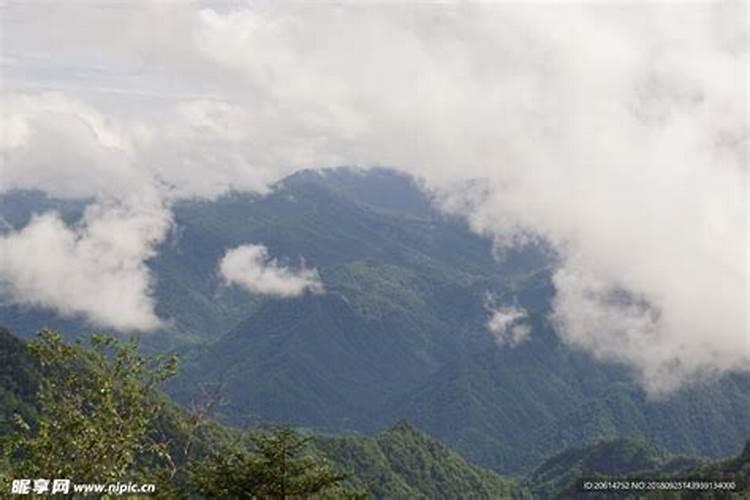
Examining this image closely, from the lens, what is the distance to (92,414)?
46.2m

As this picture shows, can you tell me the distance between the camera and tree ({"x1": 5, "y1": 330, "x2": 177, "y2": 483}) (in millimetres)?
44406

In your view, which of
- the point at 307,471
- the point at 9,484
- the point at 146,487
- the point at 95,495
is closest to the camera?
the point at 9,484

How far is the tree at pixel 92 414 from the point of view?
44.4 m

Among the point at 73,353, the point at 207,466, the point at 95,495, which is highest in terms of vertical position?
the point at 73,353

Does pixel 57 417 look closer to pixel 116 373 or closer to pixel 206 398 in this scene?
pixel 116 373

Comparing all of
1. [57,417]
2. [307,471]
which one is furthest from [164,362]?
[307,471]

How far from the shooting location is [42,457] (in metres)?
44.6

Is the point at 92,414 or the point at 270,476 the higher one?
the point at 92,414

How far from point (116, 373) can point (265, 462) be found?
12.6 meters

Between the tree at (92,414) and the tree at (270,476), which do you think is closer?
→ the tree at (92,414)

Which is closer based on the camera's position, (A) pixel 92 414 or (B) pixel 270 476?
(A) pixel 92 414

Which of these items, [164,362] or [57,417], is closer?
[57,417]

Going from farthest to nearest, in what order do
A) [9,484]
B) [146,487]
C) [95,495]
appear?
[146,487]
[95,495]
[9,484]

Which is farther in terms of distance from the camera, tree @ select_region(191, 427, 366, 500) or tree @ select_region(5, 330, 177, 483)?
tree @ select_region(191, 427, 366, 500)
